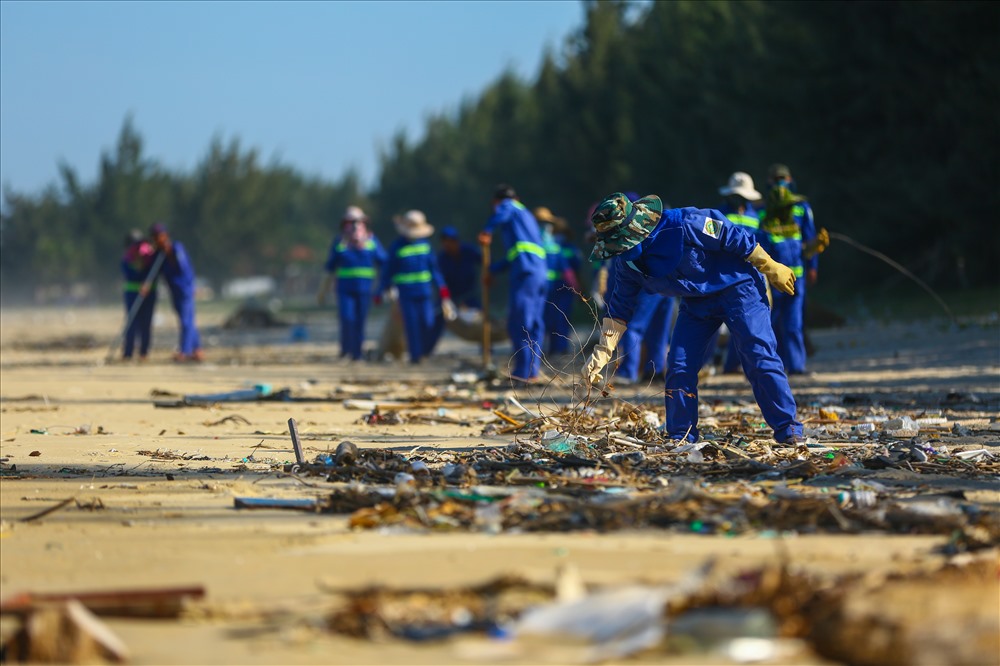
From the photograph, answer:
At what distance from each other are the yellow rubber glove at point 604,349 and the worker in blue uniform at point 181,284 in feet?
44.2

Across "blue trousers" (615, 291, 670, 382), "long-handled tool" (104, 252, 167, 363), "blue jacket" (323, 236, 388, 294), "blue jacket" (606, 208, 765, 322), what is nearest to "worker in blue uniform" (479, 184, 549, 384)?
"blue trousers" (615, 291, 670, 382)

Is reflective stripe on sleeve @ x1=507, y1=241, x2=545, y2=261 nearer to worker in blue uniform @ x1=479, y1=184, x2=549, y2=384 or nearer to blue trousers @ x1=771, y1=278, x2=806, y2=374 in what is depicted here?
worker in blue uniform @ x1=479, y1=184, x2=549, y2=384

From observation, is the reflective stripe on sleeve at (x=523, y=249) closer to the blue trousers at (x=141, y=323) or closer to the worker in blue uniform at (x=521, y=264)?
the worker in blue uniform at (x=521, y=264)

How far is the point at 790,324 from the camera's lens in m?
14.2

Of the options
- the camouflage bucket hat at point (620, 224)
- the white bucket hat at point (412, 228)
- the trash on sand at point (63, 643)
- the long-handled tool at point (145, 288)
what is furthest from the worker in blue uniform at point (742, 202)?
the trash on sand at point (63, 643)

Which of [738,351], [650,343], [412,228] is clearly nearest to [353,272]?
[412,228]

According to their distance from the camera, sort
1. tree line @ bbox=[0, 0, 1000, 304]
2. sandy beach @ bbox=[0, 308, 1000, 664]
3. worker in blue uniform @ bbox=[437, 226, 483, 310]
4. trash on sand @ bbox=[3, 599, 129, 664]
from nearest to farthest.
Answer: trash on sand @ bbox=[3, 599, 129, 664]
sandy beach @ bbox=[0, 308, 1000, 664]
worker in blue uniform @ bbox=[437, 226, 483, 310]
tree line @ bbox=[0, 0, 1000, 304]

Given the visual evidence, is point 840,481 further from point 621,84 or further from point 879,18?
point 621,84

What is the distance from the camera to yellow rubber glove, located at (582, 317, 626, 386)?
887 centimetres

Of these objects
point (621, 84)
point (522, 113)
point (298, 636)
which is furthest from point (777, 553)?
point (522, 113)

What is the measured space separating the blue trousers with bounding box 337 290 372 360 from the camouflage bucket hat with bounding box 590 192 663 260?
12.9 meters

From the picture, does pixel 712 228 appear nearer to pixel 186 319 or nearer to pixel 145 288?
pixel 186 319

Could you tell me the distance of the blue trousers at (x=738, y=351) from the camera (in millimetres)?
8648

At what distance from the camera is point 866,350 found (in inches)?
751
